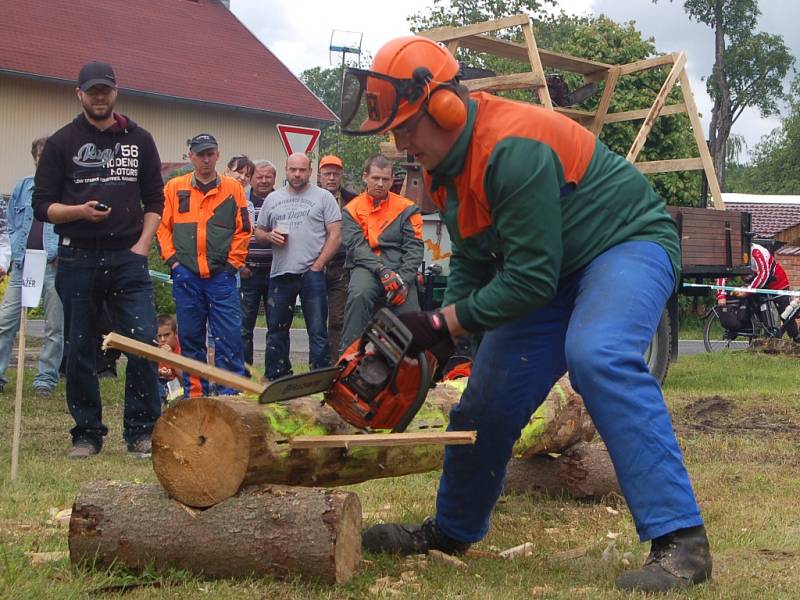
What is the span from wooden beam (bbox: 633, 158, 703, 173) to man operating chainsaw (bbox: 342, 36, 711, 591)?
7292mm

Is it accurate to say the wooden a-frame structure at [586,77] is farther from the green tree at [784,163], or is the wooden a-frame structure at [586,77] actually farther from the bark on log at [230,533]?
the green tree at [784,163]

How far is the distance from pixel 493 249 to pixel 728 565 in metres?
1.50

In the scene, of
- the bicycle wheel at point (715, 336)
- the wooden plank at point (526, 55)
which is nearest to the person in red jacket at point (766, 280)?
the bicycle wheel at point (715, 336)

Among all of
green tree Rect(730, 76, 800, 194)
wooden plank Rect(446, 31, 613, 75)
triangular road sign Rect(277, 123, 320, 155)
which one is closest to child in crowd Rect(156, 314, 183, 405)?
triangular road sign Rect(277, 123, 320, 155)

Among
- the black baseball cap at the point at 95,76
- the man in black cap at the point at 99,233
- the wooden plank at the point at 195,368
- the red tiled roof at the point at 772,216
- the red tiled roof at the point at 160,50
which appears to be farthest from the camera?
the red tiled roof at the point at 772,216

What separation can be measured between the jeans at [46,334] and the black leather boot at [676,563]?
639 cm

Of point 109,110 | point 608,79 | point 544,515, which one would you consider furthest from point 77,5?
point 544,515

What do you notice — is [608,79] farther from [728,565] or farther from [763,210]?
[763,210]

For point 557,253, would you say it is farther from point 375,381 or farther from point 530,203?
point 375,381

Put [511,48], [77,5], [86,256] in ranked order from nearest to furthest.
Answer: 1. [86,256]
2. [511,48]
3. [77,5]

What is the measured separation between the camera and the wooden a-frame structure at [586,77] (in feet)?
32.3

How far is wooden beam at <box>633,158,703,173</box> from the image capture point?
35.7 feet

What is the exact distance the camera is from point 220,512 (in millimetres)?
3893

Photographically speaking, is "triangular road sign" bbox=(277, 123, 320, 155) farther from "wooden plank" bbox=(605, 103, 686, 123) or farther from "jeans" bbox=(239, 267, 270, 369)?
"wooden plank" bbox=(605, 103, 686, 123)
